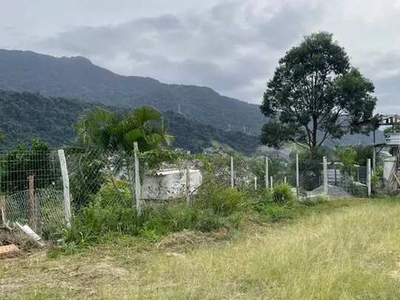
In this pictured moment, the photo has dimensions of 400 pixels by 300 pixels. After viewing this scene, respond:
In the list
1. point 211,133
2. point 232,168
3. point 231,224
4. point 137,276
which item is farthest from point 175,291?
point 211,133

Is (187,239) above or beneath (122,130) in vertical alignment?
beneath

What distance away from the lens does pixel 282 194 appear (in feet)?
52.2

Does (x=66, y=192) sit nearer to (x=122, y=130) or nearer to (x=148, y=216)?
(x=148, y=216)

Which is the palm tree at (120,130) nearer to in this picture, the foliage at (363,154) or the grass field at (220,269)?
the grass field at (220,269)

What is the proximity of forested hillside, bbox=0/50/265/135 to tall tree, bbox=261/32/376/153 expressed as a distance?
50.0 meters

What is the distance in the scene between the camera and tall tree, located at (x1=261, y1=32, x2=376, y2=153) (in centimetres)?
2834

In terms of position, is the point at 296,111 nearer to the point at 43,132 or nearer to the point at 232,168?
the point at 232,168

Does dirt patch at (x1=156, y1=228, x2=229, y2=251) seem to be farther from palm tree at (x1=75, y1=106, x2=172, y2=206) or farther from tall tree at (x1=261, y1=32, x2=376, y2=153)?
tall tree at (x1=261, y1=32, x2=376, y2=153)

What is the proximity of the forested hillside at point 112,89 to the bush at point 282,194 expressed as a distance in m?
63.5

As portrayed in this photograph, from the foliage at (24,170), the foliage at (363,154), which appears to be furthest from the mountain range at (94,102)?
→ the foliage at (363,154)

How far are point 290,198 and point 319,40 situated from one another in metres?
15.2

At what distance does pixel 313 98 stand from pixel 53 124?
868 inches

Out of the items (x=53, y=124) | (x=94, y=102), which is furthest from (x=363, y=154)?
(x=94, y=102)

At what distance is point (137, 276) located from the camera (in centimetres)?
629
